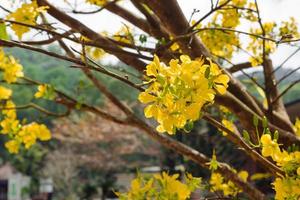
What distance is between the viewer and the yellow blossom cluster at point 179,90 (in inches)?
47.1

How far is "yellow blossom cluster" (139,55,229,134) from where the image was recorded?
120 centimetres

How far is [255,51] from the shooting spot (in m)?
3.30

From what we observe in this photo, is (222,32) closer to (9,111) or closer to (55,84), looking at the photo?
(9,111)

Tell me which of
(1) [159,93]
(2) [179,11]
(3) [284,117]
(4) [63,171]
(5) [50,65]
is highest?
(5) [50,65]

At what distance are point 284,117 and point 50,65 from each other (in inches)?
2384

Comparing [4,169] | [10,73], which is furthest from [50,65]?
[10,73]

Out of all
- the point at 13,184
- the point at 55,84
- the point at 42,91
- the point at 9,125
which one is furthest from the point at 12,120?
the point at 55,84

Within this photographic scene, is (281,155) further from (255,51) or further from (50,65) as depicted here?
(50,65)

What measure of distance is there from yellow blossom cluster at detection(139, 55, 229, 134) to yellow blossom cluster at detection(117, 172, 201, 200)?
579 millimetres

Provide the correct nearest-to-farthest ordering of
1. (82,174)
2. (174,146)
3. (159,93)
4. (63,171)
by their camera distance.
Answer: (159,93) → (174,146) → (63,171) → (82,174)

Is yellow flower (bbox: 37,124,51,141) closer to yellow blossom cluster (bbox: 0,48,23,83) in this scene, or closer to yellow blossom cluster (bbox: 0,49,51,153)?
yellow blossom cluster (bbox: 0,49,51,153)

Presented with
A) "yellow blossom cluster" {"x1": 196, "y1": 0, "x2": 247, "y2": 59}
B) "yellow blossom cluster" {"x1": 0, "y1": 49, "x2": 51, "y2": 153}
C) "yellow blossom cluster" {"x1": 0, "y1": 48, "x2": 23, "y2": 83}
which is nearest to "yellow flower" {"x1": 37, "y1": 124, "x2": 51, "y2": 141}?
"yellow blossom cluster" {"x1": 0, "y1": 49, "x2": 51, "y2": 153}

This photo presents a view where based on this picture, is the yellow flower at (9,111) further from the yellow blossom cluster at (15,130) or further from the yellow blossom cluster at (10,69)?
the yellow blossom cluster at (10,69)

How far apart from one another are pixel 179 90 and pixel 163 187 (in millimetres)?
711
